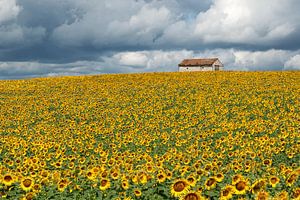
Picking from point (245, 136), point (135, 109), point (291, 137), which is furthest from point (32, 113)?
point (291, 137)

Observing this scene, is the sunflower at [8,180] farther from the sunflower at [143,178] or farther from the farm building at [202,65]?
the farm building at [202,65]

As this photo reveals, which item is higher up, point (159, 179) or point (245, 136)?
point (159, 179)

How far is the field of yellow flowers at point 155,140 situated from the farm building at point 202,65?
5031 cm

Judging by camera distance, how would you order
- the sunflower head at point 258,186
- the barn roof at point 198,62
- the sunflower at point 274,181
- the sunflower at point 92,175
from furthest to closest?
1. the barn roof at point 198,62
2. the sunflower at point 92,175
3. the sunflower at point 274,181
4. the sunflower head at point 258,186

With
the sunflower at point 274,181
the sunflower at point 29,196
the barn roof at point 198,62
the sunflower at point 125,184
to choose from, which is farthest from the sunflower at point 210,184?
the barn roof at point 198,62

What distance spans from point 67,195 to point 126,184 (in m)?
1.17

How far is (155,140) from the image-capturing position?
1561 cm

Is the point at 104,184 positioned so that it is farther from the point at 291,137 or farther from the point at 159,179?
the point at 291,137

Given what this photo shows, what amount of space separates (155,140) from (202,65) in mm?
77011

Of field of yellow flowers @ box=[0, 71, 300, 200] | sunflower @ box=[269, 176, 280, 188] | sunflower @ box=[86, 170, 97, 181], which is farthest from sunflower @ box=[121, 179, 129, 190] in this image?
sunflower @ box=[269, 176, 280, 188]

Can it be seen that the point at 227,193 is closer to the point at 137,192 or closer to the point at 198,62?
the point at 137,192

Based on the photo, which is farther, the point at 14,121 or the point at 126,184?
the point at 14,121

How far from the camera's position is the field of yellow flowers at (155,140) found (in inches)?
269

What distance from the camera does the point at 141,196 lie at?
655 centimetres
